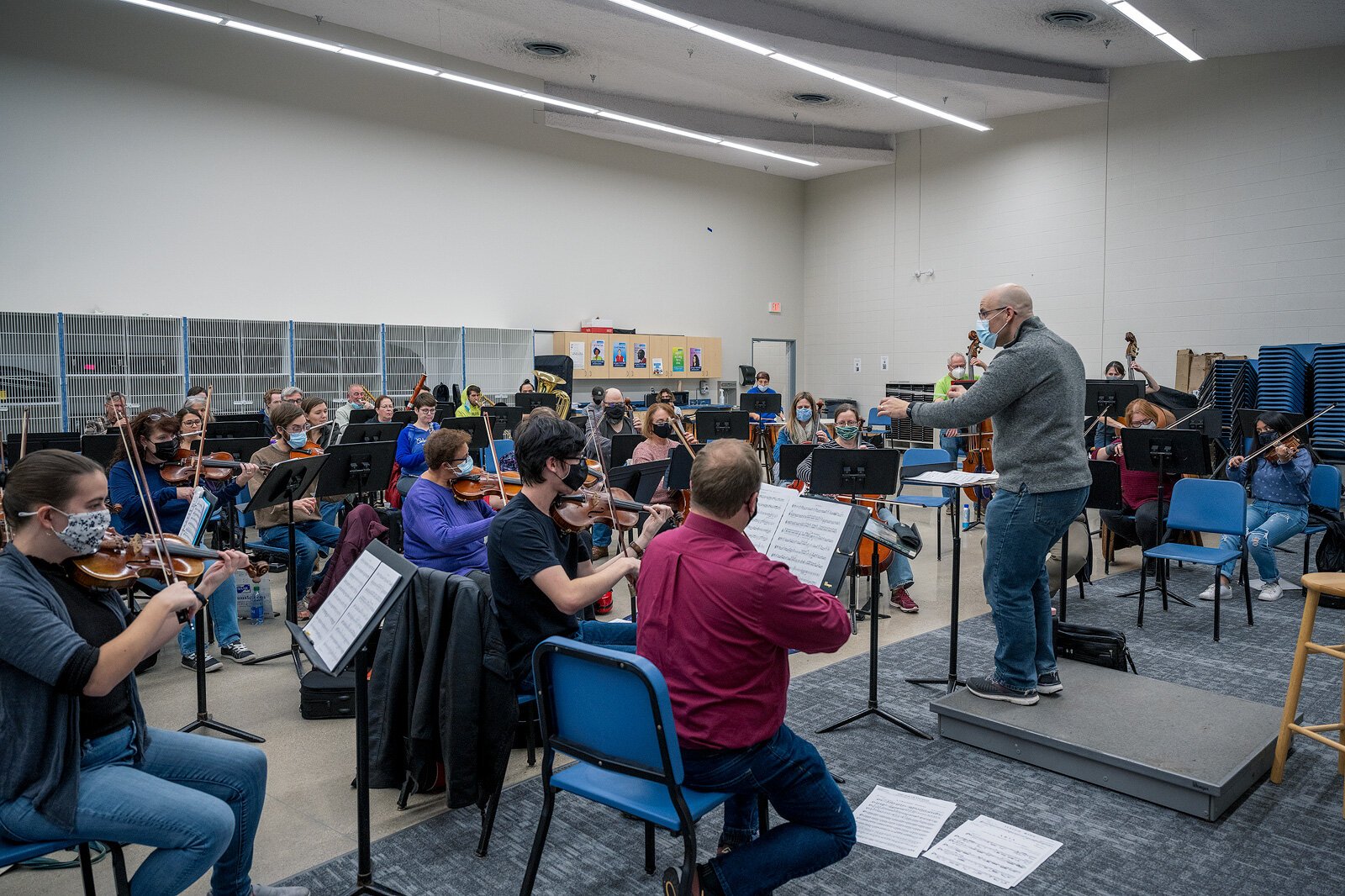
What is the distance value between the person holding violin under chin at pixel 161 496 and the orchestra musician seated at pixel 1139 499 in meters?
5.38

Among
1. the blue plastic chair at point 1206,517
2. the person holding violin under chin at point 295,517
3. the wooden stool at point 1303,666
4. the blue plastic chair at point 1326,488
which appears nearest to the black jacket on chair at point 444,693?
the person holding violin under chin at point 295,517

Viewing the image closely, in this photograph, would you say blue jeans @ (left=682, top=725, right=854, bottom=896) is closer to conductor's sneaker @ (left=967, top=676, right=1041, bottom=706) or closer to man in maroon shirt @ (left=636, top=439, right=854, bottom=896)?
man in maroon shirt @ (left=636, top=439, right=854, bottom=896)

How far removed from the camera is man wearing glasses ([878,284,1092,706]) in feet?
10.5

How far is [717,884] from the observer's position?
1.98 metres

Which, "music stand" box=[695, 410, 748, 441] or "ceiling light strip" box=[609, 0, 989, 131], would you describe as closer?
"ceiling light strip" box=[609, 0, 989, 131]

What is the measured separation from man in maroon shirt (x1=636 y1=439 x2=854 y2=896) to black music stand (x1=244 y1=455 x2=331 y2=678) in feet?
8.53

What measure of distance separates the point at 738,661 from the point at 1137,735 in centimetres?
198

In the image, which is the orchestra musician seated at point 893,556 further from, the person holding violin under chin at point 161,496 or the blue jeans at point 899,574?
the person holding violin under chin at point 161,496

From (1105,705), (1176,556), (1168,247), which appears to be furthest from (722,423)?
(1168,247)

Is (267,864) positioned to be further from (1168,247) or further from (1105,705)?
(1168,247)

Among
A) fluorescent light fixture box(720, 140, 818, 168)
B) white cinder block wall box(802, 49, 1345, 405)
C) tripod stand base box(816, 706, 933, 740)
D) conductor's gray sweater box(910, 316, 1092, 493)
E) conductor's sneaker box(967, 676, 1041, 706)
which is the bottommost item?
tripod stand base box(816, 706, 933, 740)

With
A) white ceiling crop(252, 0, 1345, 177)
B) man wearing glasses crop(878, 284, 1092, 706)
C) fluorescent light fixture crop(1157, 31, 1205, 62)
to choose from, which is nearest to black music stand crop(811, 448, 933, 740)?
man wearing glasses crop(878, 284, 1092, 706)

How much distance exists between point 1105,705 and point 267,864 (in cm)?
301

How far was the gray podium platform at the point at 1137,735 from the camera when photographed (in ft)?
9.40
